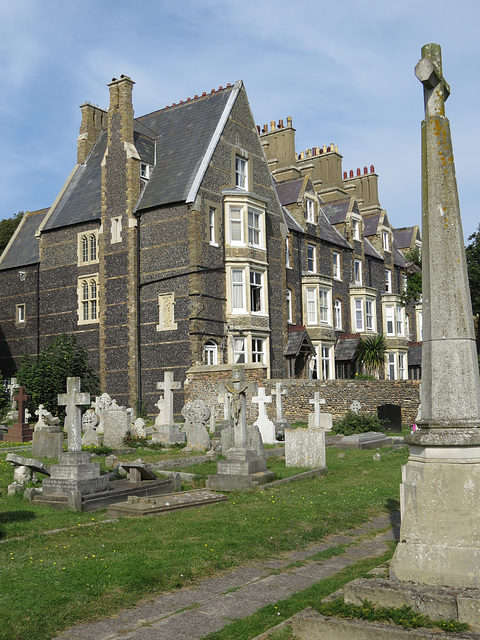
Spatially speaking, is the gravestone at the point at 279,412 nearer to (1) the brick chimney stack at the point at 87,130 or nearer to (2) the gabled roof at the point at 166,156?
(2) the gabled roof at the point at 166,156

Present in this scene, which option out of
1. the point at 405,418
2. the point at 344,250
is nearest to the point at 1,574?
the point at 405,418

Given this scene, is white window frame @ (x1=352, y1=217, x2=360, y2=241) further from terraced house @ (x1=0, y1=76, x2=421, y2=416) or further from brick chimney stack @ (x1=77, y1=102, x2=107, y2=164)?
brick chimney stack @ (x1=77, y1=102, x2=107, y2=164)

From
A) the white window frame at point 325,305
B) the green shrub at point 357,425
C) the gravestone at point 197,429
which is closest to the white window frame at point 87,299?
the white window frame at point 325,305

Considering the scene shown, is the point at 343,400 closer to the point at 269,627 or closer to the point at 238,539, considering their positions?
the point at 238,539

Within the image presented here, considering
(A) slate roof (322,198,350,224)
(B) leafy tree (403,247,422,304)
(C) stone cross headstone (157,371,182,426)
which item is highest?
(A) slate roof (322,198,350,224)

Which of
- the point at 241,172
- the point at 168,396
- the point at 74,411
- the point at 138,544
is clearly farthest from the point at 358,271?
the point at 138,544

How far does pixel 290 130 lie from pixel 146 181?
15.5 metres

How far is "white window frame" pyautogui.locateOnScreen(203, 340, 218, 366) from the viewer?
31812 mm

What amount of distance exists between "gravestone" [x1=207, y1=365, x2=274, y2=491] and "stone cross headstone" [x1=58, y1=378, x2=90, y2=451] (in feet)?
9.74

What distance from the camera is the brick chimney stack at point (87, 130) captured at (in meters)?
39.4

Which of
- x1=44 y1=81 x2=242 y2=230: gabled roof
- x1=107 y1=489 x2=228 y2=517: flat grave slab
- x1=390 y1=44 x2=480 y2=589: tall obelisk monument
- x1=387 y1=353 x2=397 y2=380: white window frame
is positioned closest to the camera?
x1=390 y1=44 x2=480 y2=589: tall obelisk monument

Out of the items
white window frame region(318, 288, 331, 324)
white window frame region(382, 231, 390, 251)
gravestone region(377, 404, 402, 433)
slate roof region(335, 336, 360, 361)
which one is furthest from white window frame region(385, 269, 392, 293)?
gravestone region(377, 404, 402, 433)

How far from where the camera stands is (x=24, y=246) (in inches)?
1615

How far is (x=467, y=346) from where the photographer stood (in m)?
6.01
